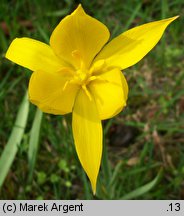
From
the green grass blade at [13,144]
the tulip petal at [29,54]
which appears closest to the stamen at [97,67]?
→ the tulip petal at [29,54]

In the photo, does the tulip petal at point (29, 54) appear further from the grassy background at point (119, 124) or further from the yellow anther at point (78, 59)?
the grassy background at point (119, 124)

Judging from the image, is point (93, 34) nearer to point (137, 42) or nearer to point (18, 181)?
point (137, 42)

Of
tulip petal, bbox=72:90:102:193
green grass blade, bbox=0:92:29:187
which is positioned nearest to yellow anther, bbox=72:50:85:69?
tulip petal, bbox=72:90:102:193

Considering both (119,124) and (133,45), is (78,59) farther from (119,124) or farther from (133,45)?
(119,124)

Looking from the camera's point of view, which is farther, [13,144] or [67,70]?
[13,144]

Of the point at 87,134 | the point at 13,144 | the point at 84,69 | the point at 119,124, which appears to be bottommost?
the point at 119,124

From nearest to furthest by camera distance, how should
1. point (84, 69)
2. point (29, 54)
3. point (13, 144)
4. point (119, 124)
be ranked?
point (29, 54) → point (84, 69) → point (13, 144) → point (119, 124)

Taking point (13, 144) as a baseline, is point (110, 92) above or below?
above

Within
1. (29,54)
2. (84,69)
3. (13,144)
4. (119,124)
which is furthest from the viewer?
(119,124)

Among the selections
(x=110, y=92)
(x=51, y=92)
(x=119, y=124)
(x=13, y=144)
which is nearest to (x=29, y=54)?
(x=51, y=92)
